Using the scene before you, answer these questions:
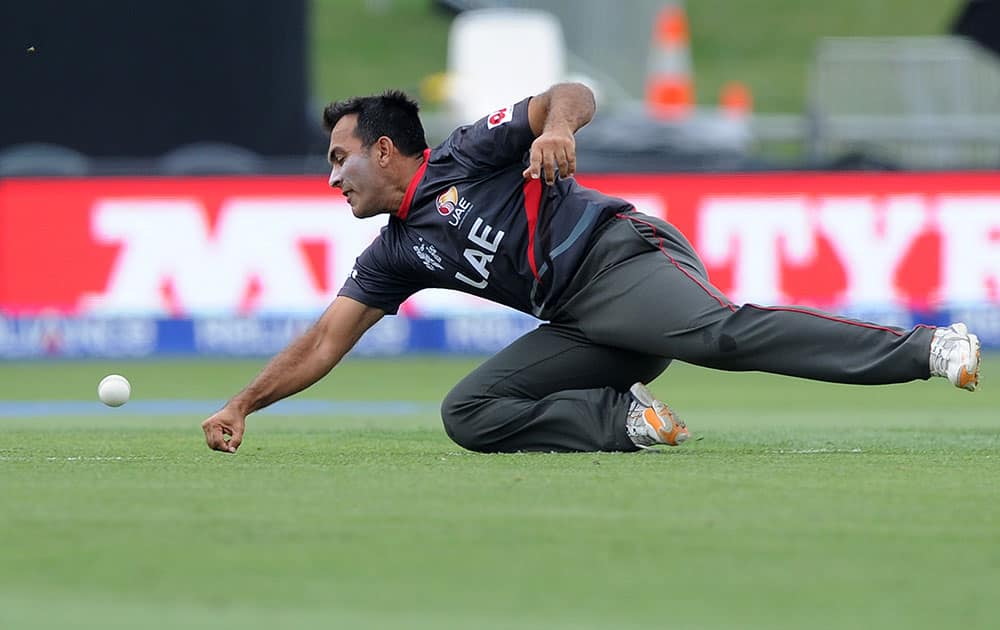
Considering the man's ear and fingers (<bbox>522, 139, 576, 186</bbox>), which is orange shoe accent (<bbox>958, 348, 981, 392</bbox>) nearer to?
fingers (<bbox>522, 139, 576, 186</bbox>)

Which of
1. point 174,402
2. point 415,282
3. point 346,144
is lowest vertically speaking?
point 174,402

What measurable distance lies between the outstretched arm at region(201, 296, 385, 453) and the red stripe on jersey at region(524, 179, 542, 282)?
80 centimetres

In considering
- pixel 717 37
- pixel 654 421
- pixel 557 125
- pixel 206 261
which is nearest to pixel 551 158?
pixel 557 125

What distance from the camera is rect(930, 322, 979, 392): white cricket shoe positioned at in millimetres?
6398

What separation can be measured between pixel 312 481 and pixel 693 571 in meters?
2.03

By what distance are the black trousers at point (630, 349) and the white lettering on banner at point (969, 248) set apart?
8.96 m

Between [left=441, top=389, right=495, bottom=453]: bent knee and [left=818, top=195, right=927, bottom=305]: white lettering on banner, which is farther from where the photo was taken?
[left=818, top=195, right=927, bottom=305]: white lettering on banner

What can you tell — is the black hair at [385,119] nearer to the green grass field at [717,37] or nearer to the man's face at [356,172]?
the man's face at [356,172]

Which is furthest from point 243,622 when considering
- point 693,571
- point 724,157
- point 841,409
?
point 724,157

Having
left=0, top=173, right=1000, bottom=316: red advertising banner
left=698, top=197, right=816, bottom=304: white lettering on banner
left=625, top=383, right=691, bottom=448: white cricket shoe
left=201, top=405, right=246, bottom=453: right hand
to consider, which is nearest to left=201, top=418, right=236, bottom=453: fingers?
left=201, top=405, right=246, bottom=453: right hand

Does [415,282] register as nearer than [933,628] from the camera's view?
No

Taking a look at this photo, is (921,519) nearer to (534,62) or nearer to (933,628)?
(933,628)

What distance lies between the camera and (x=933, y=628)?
3.66 metres

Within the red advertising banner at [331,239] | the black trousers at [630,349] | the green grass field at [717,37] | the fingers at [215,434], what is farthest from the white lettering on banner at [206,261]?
the green grass field at [717,37]
